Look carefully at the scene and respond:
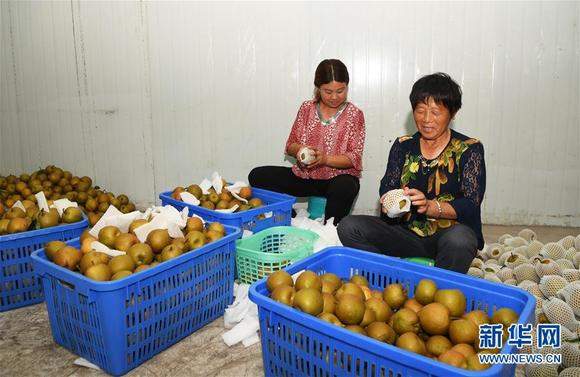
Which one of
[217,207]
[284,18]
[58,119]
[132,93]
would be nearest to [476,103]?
[284,18]

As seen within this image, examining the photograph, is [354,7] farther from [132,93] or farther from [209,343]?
[209,343]

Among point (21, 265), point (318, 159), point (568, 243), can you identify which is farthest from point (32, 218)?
point (568, 243)

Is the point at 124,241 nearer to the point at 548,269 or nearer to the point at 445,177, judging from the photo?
the point at 445,177

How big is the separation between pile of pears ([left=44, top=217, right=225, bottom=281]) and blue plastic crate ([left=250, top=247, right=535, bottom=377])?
19.1 inches

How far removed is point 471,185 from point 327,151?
122 centimetres

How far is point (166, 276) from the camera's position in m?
1.60

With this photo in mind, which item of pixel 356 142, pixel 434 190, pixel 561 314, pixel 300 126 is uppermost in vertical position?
pixel 300 126

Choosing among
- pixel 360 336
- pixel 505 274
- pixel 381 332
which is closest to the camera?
pixel 360 336

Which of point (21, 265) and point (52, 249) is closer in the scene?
point (52, 249)

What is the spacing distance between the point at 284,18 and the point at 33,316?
102 inches

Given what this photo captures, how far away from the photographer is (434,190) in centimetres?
193

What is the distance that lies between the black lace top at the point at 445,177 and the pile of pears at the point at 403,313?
20.5 inches

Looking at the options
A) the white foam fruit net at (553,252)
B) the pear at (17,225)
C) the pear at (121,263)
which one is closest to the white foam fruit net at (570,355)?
the white foam fruit net at (553,252)

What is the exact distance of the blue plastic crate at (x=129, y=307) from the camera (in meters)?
1.45
